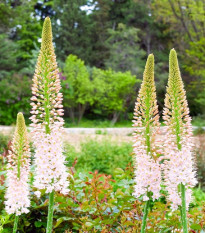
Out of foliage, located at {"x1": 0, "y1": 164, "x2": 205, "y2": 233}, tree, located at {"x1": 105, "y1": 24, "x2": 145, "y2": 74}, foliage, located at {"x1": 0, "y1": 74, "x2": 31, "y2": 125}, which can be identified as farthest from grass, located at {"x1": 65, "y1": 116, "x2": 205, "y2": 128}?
foliage, located at {"x1": 0, "y1": 164, "x2": 205, "y2": 233}

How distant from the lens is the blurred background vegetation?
1988 cm

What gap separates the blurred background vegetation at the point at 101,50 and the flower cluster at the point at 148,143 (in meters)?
15.3

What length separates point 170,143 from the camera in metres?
2.14

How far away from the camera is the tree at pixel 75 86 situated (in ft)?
68.1

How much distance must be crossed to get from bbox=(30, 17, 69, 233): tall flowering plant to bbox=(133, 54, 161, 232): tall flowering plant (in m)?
0.49

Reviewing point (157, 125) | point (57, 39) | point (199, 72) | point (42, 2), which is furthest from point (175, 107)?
point (42, 2)

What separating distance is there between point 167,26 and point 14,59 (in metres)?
13.2

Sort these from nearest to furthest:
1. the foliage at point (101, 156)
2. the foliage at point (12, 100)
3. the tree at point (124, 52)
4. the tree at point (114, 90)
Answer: the foliage at point (101, 156) < the foliage at point (12, 100) < the tree at point (114, 90) < the tree at point (124, 52)

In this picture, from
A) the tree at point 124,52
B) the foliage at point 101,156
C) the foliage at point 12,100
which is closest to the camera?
the foliage at point 101,156

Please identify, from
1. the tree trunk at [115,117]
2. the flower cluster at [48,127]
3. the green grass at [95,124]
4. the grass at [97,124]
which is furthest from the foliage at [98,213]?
the tree trunk at [115,117]

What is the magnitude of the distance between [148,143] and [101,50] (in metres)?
27.8

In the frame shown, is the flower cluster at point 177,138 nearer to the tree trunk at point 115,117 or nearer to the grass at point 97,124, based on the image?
the grass at point 97,124

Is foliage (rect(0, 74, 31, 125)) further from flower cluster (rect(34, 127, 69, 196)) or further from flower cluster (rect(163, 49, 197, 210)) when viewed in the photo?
flower cluster (rect(163, 49, 197, 210))

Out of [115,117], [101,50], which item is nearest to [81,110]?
[115,117]
